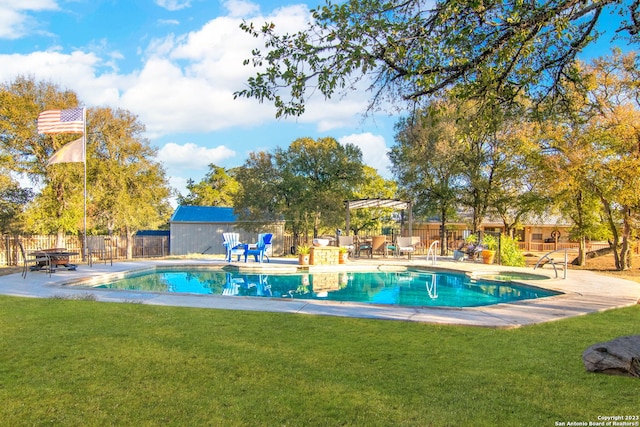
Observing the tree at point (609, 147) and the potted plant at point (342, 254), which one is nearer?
the tree at point (609, 147)

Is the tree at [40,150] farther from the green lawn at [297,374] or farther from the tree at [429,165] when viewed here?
the tree at [429,165]

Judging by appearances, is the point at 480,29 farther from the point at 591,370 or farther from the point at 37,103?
the point at 37,103

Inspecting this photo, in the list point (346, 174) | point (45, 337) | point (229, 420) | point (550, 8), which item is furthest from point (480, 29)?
point (346, 174)

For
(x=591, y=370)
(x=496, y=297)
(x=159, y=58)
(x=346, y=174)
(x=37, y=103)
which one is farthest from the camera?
(x=346, y=174)

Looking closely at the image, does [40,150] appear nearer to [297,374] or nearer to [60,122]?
[60,122]

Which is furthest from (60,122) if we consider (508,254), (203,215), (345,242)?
(508,254)

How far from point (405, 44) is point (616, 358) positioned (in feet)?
10.9

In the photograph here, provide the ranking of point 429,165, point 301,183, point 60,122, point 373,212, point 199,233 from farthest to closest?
point 373,212 → point 199,233 → point 301,183 → point 429,165 → point 60,122

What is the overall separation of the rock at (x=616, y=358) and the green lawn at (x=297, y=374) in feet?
0.36

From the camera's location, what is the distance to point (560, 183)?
1464cm

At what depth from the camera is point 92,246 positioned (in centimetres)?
2086

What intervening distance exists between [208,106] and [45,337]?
1182cm

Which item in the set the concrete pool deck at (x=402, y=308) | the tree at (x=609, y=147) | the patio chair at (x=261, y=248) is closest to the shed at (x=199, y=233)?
the patio chair at (x=261, y=248)

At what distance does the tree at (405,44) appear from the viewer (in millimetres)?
3529
